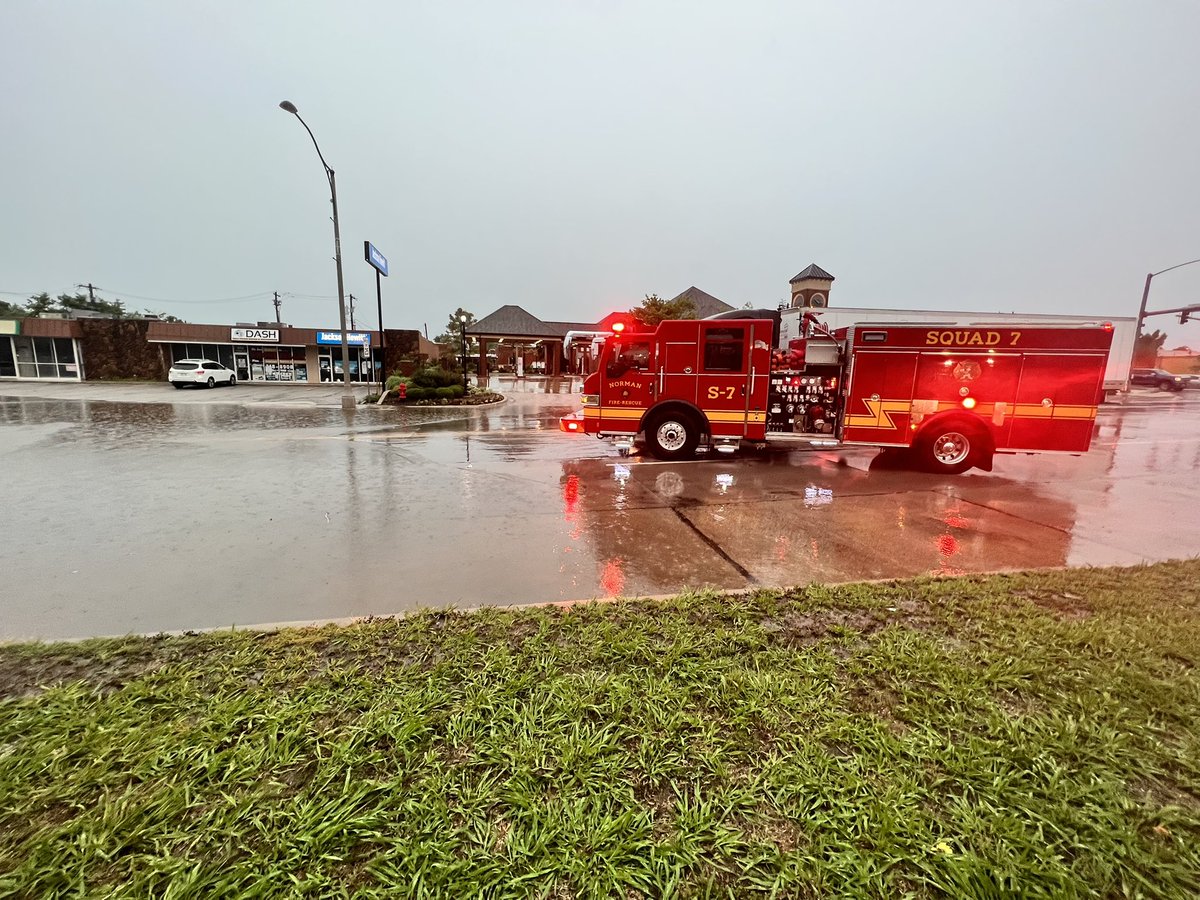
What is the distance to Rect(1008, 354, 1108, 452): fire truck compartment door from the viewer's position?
8953mm

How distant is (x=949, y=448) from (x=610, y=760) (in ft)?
32.1

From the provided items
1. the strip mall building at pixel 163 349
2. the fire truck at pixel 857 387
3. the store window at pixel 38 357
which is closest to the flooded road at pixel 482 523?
the fire truck at pixel 857 387

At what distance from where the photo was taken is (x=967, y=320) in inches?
544

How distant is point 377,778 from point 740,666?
6.78ft

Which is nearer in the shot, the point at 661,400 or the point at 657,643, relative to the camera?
the point at 657,643

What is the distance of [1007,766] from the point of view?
2.45 m

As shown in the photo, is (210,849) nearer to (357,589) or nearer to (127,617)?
(357,589)

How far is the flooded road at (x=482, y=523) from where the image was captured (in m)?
4.47

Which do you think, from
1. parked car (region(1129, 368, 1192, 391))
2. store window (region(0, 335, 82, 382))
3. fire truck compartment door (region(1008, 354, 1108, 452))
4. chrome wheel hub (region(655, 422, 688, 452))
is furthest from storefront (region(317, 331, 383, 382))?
parked car (region(1129, 368, 1192, 391))

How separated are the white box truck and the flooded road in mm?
2902

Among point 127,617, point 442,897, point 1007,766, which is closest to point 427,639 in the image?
point 442,897

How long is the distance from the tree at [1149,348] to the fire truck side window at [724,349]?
2957 inches

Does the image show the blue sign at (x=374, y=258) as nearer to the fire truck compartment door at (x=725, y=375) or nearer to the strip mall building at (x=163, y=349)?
the strip mall building at (x=163, y=349)

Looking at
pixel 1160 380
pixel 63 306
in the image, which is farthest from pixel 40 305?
pixel 1160 380
